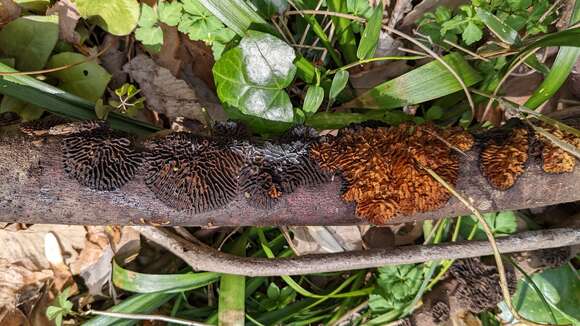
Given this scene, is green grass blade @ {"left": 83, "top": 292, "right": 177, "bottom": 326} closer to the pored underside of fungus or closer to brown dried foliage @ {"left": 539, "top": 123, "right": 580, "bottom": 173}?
the pored underside of fungus

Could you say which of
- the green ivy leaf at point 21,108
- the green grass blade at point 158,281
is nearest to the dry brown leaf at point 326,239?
the green grass blade at point 158,281

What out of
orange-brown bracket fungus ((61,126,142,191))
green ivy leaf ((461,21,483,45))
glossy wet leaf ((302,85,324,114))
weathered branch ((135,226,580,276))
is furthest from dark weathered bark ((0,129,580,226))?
green ivy leaf ((461,21,483,45))

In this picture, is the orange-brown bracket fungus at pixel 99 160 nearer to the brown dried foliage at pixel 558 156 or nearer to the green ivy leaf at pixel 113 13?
the green ivy leaf at pixel 113 13

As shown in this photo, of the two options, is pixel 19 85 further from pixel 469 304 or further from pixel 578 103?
pixel 578 103

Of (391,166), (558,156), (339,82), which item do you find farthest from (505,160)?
(339,82)

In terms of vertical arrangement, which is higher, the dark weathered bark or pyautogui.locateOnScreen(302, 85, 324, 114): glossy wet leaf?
pyautogui.locateOnScreen(302, 85, 324, 114): glossy wet leaf

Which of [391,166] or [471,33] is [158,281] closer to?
[391,166]
